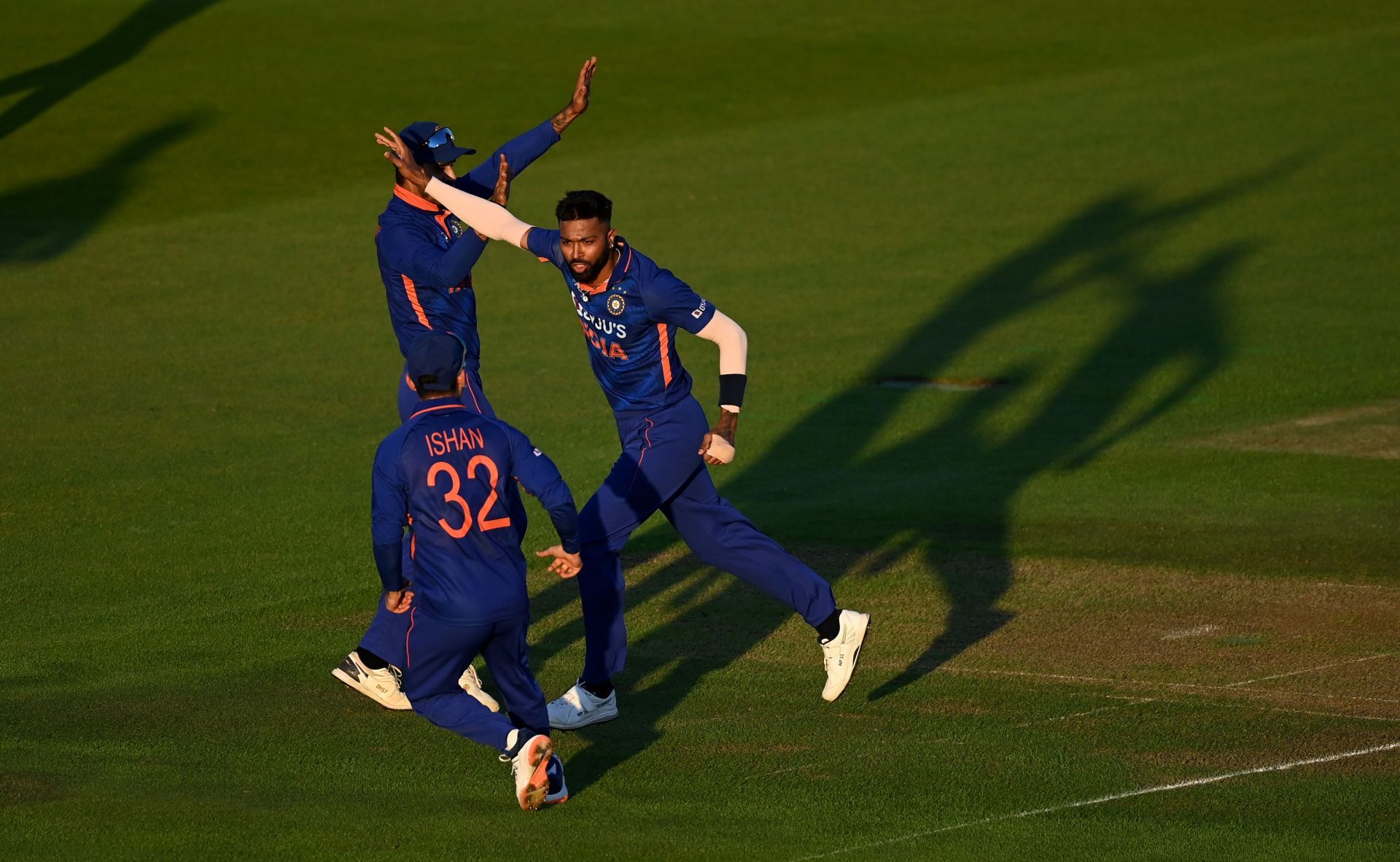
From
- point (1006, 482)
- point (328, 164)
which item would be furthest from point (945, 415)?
point (328, 164)

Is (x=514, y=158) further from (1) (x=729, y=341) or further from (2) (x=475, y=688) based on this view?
(2) (x=475, y=688)

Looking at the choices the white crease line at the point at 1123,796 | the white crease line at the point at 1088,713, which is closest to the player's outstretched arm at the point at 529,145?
the white crease line at the point at 1088,713

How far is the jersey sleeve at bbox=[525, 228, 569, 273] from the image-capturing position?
823cm

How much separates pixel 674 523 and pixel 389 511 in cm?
194

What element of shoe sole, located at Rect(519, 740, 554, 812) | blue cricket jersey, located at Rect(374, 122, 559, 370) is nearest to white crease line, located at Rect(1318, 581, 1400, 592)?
blue cricket jersey, located at Rect(374, 122, 559, 370)

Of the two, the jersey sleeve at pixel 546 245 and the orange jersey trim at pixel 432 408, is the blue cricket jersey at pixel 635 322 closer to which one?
the jersey sleeve at pixel 546 245

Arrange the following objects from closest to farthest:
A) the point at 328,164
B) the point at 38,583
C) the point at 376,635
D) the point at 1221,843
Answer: the point at 1221,843 < the point at 376,635 < the point at 38,583 < the point at 328,164

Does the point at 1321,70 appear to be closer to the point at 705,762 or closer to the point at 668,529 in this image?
the point at 668,529

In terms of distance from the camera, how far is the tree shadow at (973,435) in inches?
365

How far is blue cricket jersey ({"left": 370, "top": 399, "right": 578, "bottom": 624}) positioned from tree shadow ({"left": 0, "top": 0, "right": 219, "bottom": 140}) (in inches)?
853

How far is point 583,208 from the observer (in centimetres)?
782

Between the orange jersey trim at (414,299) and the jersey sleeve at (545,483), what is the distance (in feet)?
8.86

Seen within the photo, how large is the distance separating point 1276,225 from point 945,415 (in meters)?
9.11

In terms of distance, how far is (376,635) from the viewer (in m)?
8.31
